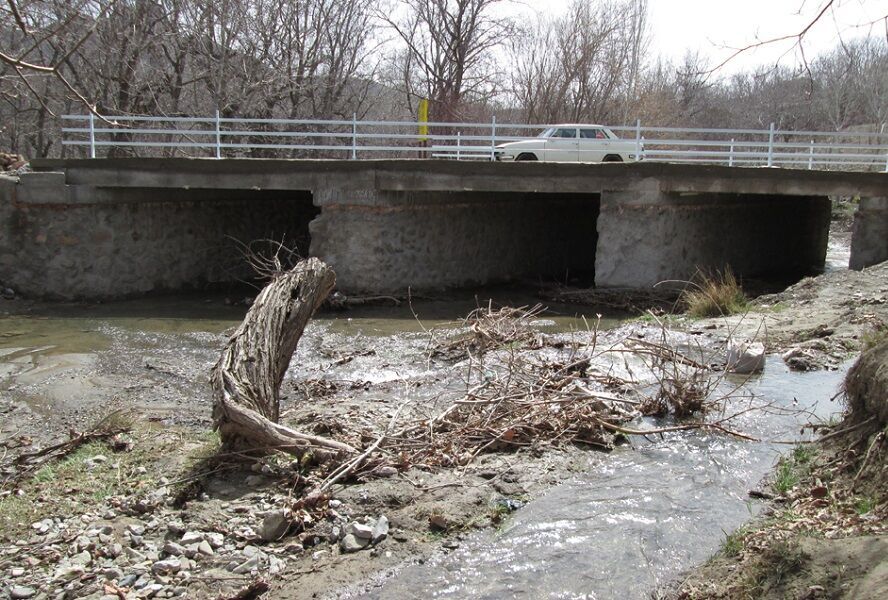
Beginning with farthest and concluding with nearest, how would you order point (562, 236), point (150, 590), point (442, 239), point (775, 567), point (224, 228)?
point (562, 236), point (224, 228), point (442, 239), point (150, 590), point (775, 567)

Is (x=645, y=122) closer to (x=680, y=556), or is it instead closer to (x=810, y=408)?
(x=810, y=408)

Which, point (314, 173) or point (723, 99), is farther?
point (723, 99)

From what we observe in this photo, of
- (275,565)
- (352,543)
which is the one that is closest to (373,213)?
(352,543)

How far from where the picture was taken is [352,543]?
470 centimetres

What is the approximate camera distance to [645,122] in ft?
104

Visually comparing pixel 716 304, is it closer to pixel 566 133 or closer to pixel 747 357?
pixel 747 357

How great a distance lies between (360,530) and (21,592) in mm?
1836

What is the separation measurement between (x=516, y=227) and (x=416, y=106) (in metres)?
14.8

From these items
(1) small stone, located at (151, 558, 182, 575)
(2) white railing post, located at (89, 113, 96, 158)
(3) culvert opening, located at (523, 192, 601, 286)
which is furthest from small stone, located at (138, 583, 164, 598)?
(3) culvert opening, located at (523, 192, 601, 286)

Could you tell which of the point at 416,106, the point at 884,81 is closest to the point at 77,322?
the point at 416,106

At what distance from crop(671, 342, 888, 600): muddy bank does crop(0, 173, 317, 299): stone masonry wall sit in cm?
1227

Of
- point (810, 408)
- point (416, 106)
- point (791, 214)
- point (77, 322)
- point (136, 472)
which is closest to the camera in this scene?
point (136, 472)

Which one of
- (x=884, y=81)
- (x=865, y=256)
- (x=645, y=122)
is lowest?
(x=865, y=256)

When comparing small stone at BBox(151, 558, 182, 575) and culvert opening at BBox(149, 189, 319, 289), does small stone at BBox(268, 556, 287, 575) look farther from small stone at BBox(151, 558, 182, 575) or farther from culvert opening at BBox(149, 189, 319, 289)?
culvert opening at BBox(149, 189, 319, 289)
